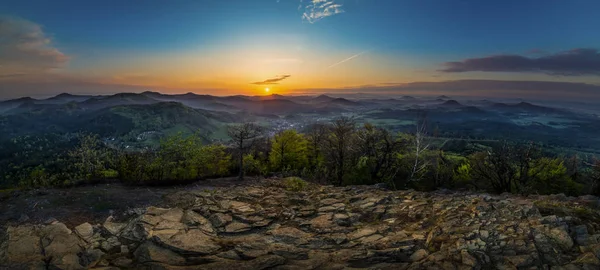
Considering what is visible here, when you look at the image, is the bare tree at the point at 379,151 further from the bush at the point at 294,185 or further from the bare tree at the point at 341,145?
the bush at the point at 294,185

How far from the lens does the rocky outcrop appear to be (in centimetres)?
960

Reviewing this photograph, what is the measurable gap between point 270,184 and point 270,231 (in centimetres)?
1347

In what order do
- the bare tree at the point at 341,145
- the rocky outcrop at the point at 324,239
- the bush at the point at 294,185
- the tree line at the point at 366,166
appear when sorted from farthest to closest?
the bare tree at the point at 341,145 < the tree line at the point at 366,166 < the bush at the point at 294,185 < the rocky outcrop at the point at 324,239

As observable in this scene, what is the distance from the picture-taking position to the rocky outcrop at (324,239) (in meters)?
9.60

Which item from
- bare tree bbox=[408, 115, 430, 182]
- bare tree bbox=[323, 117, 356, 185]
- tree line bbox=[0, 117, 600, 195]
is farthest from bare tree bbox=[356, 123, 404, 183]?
bare tree bbox=[408, 115, 430, 182]

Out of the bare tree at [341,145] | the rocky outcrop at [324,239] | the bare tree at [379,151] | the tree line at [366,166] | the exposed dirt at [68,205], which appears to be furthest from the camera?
the bare tree at [341,145]

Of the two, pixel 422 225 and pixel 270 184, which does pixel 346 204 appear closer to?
pixel 422 225

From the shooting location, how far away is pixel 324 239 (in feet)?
41.8

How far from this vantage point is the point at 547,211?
12.1 m

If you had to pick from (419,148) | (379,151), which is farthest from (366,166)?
(419,148)

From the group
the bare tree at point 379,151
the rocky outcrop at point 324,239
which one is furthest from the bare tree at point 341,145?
the rocky outcrop at point 324,239

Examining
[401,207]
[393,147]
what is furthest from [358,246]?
[393,147]

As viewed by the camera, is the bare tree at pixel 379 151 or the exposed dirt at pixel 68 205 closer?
the exposed dirt at pixel 68 205

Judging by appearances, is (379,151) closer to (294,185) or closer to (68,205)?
(294,185)
